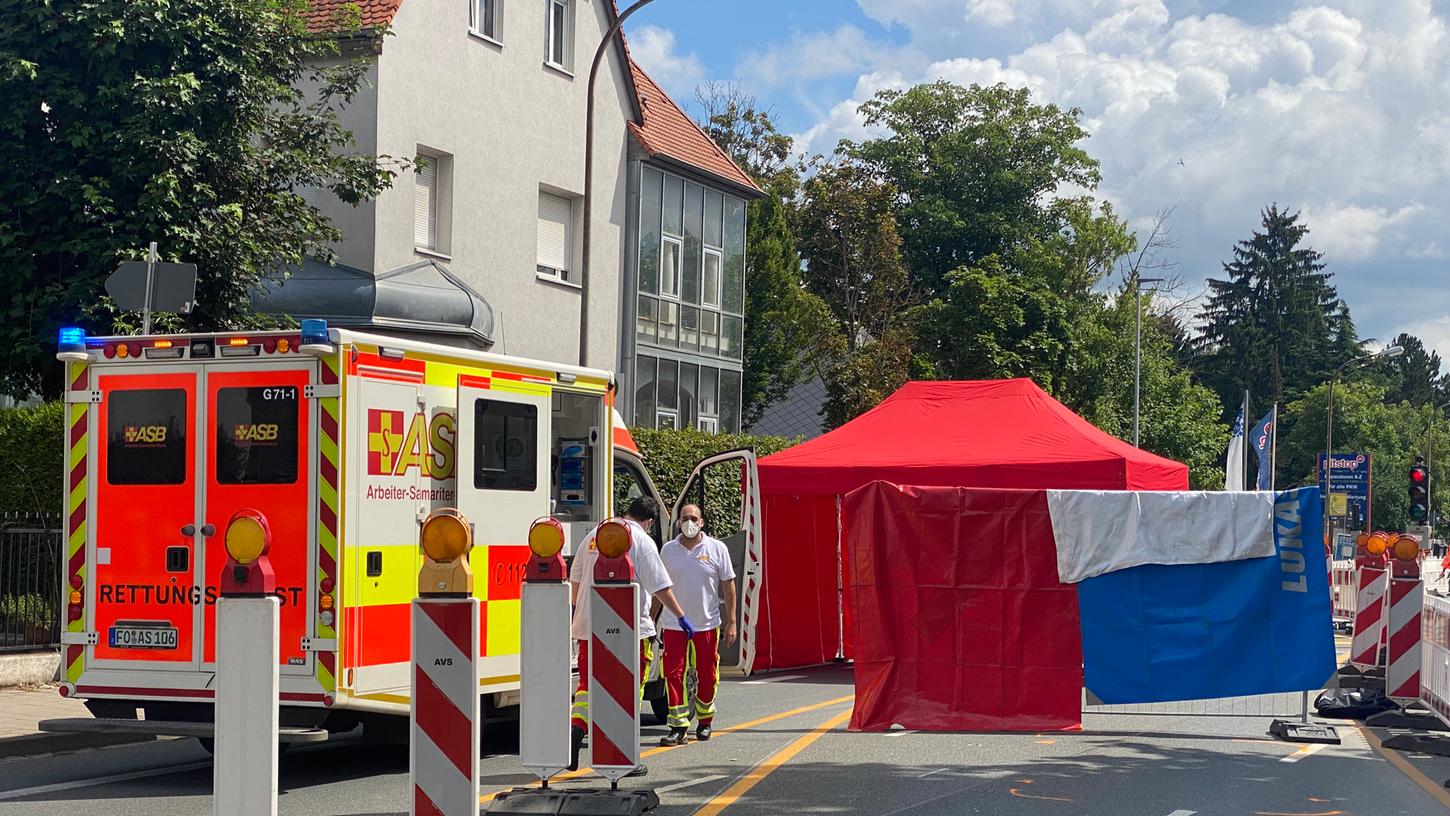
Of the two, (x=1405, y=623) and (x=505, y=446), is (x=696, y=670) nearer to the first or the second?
(x=505, y=446)

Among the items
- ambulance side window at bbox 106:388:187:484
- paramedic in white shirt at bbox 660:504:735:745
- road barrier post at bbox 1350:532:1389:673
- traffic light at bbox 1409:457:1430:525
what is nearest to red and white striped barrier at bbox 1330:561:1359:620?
traffic light at bbox 1409:457:1430:525

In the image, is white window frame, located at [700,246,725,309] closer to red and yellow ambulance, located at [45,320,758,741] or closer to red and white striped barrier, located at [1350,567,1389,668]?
red and white striped barrier, located at [1350,567,1389,668]

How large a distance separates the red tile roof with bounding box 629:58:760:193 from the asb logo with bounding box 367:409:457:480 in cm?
2030

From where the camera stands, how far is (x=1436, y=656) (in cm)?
1198

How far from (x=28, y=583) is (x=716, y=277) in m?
20.3

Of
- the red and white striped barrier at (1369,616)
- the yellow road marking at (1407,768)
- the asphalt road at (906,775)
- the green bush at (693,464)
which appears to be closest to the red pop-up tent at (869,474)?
the red and white striped barrier at (1369,616)

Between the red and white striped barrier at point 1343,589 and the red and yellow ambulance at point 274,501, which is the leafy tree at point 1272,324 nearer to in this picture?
the red and white striped barrier at point 1343,589

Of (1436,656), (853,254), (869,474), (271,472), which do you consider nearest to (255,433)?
(271,472)

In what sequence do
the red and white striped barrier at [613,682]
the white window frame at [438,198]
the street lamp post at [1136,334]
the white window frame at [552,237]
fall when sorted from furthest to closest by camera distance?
1. the street lamp post at [1136,334]
2. the white window frame at [552,237]
3. the white window frame at [438,198]
4. the red and white striped barrier at [613,682]

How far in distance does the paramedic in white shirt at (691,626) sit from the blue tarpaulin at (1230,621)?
280 centimetres

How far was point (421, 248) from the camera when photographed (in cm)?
2486

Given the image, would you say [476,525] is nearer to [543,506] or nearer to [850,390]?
[543,506]

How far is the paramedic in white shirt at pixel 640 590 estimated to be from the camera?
9.98m

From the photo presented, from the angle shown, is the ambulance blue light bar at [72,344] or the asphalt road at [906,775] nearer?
the asphalt road at [906,775]
